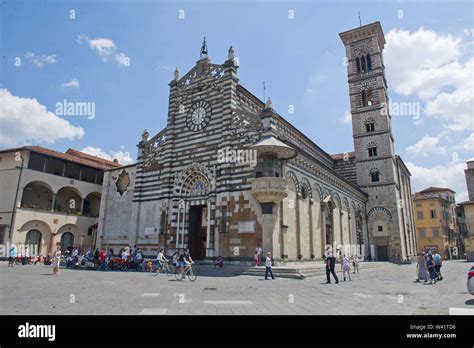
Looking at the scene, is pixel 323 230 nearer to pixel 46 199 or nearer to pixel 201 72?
pixel 201 72

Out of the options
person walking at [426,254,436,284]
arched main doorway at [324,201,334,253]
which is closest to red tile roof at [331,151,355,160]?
arched main doorway at [324,201,334,253]

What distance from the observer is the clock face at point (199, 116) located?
2348 centimetres

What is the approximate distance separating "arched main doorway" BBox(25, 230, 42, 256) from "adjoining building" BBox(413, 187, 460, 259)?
5257 centimetres

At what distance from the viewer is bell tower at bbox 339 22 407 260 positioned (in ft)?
118

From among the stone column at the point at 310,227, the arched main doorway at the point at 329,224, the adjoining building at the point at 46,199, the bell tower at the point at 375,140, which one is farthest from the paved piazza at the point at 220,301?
the bell tower at the point at 375,140

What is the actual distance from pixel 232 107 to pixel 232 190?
20.0ft

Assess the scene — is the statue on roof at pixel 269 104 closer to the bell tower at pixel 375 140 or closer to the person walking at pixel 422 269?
the person walking at pixel 422 269

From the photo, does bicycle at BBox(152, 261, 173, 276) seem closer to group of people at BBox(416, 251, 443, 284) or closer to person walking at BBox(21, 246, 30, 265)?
person walking at BBox(21, 246, 30, 265)

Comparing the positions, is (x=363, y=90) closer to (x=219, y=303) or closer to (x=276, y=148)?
(x=276, y=148)

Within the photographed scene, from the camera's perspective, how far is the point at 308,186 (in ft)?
75.4

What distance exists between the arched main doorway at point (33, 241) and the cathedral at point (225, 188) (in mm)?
5788

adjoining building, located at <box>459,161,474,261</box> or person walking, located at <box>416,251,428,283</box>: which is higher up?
adjoining building, located at <box>459,161,474,261</box>
